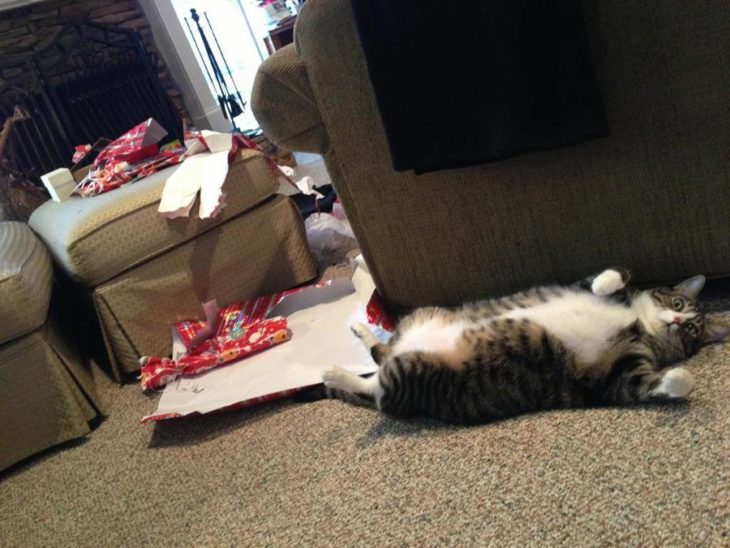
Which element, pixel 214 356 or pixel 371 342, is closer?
pixel 371 342

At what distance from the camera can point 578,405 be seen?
1.06 metres

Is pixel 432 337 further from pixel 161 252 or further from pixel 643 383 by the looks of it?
pixel 161 252

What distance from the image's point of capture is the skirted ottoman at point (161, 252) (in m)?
1.56

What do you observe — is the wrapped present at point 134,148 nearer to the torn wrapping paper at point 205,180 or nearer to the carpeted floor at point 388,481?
the torn wrapping paper at point 205,180

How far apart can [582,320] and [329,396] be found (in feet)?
1.94

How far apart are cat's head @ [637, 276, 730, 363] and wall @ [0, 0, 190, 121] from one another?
3.35 metres

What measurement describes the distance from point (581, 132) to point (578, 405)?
1.65ft

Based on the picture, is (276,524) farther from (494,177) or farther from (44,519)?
(494,177)

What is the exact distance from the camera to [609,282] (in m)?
1.12

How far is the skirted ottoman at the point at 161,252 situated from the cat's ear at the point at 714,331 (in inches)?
46.9

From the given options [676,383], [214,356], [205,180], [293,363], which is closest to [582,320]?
[676,383]

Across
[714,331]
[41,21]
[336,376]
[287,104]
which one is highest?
[41,21]

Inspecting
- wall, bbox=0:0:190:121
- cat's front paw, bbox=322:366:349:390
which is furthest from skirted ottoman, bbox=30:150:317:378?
wall, bbox=0:0:190:121

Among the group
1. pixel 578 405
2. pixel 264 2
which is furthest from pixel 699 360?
pixel 264 2
